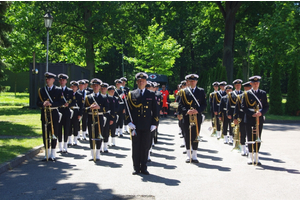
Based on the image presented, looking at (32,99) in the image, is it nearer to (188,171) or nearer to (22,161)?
(22,161)

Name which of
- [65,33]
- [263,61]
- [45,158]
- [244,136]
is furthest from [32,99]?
[263,61]

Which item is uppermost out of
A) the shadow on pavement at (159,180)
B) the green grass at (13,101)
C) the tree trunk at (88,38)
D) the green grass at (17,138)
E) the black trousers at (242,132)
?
the tree trunk at (88,38)

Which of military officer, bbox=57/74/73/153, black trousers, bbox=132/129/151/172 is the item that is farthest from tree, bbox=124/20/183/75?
black trousers, bbox=132/129/151/172

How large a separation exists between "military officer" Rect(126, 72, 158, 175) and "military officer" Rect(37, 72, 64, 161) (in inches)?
96.4

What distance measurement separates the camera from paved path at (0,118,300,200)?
6035mm

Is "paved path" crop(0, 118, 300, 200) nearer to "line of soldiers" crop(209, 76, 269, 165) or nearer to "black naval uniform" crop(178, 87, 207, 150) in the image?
"line of soldiers" crop(209, 76, 269, 165)

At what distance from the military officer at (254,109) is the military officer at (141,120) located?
2.65 m

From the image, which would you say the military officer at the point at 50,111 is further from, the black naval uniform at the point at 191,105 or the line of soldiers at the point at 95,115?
the black naval uniform at the point at 191,105

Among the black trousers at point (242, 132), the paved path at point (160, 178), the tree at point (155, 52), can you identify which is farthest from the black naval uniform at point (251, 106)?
the tree at point (155, 52)

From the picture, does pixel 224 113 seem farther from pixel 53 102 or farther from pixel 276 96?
pixel 276 96

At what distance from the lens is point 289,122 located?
827 inches

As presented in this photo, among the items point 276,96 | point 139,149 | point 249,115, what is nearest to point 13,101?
point 276,96

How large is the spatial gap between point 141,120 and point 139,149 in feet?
2.11

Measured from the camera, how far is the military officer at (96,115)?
367 inches
